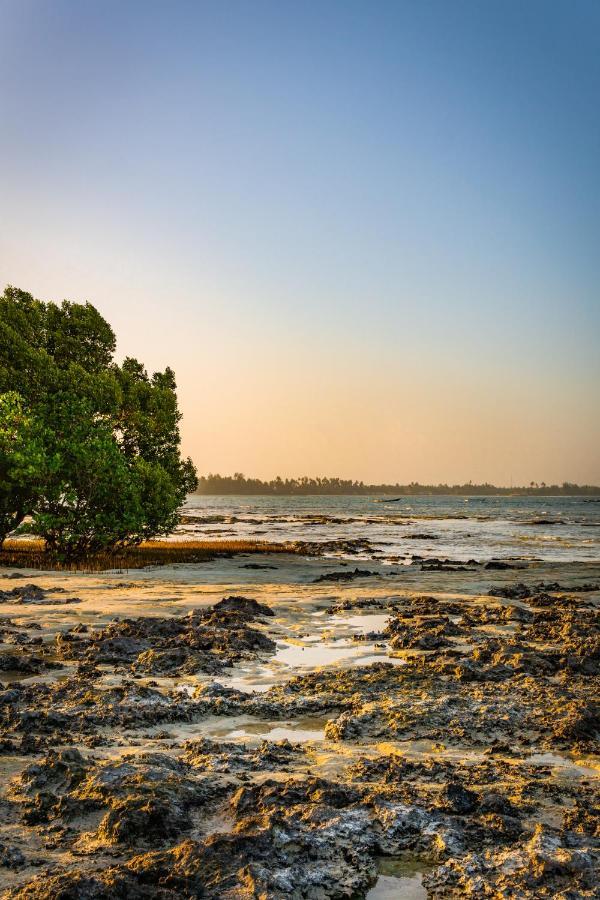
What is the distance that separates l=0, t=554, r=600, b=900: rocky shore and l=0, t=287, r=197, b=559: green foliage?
1218 cm

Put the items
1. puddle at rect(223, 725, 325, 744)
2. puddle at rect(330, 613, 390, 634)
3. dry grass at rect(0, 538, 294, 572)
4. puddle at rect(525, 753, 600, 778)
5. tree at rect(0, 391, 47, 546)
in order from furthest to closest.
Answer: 1. dry grass at rect(0, 538, 294, 572)
2. tree at rect(0, 391, 47, 546)
3. puddle at rect(330, 613, 390, 634)
4. puddle at rect(223, 725, 325, 744)
5. puddle at rect(525, 753, 600, 778)

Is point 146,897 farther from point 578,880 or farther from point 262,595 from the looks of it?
point 262,595

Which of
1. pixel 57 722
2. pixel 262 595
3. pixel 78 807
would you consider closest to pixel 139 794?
pixel 78 807

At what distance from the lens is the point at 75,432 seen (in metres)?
24.2

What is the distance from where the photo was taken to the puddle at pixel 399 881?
351 centimetres

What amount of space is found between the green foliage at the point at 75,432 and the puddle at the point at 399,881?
67.6ft

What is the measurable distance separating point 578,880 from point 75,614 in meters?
11.1

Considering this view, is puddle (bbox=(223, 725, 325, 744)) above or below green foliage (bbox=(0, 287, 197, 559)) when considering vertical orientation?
below

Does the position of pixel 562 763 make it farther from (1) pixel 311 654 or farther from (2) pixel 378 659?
(1) pixel 311 654

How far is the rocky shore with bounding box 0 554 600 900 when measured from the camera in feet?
11.8

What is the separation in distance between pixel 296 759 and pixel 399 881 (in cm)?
188

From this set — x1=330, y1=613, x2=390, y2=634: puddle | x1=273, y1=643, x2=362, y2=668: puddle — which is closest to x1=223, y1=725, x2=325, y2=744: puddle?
x1=273, y1=643, x2=362, y2=668: puddle

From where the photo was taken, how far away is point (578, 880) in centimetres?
346

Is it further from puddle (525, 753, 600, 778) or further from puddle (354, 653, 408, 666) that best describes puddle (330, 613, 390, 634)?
puddle (525, 753, 600, 778)
